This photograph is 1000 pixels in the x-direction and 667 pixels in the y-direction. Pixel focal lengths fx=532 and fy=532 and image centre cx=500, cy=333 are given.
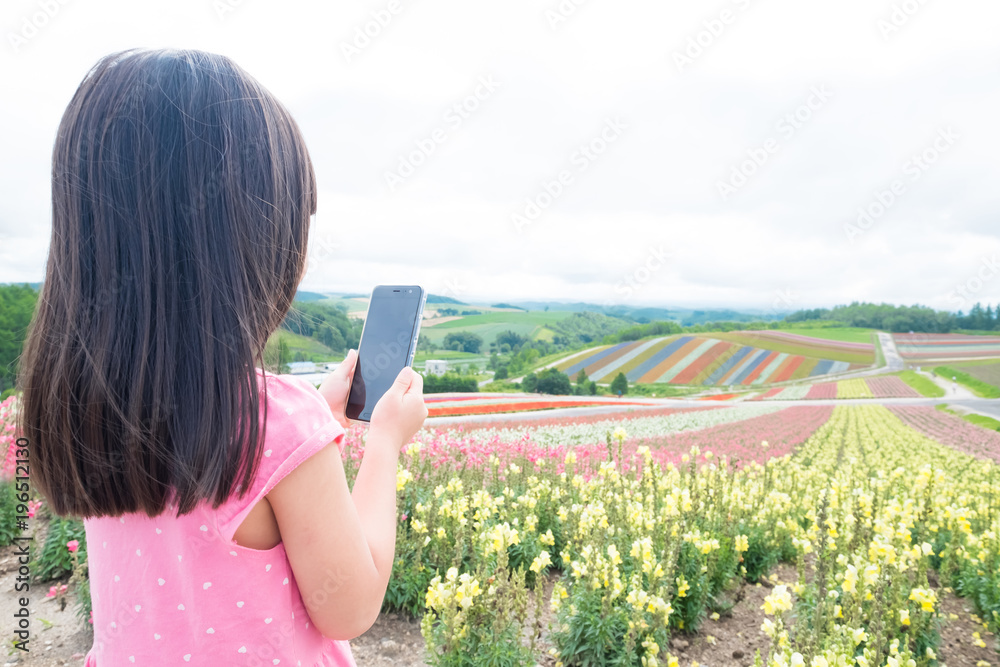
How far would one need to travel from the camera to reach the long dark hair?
882mm

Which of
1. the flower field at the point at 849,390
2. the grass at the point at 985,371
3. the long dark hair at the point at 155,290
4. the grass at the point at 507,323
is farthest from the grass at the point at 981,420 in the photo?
the long dark hair at the point at 155,290

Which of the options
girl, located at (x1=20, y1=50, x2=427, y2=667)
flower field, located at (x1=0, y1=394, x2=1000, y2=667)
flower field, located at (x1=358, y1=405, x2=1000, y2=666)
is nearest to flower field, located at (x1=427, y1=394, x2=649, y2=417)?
flower field, located at (x1=0, y1=394, x2=1000, y2=667)

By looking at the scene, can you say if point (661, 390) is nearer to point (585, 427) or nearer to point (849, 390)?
point (849, 390)

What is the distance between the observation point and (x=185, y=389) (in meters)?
0.89

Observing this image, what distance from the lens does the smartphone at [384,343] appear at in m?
1.54

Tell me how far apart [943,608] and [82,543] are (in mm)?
7006

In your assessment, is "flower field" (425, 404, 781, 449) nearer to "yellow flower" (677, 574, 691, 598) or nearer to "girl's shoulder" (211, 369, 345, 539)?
"yellow flower" (677, 574, 691, 598)

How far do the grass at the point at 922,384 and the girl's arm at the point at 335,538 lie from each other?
2385 cm

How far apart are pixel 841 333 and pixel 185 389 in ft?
123

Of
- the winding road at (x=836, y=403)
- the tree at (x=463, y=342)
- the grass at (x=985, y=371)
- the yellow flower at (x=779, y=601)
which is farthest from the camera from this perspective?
the grass at (x=985, y=371)

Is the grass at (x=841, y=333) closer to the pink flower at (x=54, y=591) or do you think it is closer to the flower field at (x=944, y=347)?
the flower field at (x=944, y=347)

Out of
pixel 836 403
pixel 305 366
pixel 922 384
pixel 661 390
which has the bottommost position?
pixel 661 390

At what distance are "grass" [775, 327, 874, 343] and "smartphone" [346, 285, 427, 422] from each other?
111 ft

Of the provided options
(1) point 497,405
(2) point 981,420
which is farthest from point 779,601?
(2) point 981,420
